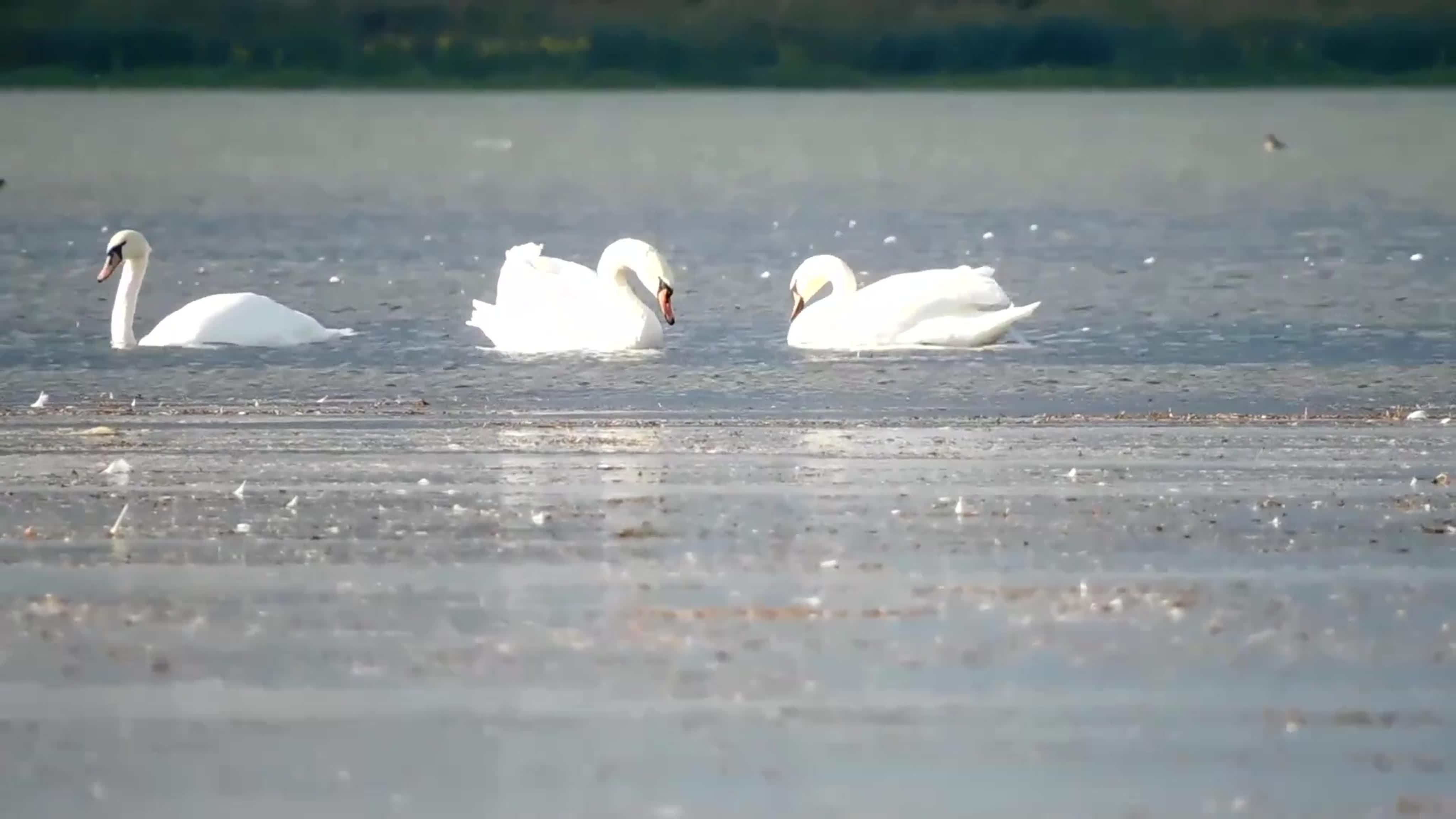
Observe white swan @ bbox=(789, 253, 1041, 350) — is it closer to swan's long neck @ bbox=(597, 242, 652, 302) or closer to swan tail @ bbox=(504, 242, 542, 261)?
swan's long neck @ bbox=(597, 242, 652, 302)

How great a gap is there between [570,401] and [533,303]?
377 cm

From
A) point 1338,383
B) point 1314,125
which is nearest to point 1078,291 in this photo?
point 1338,383

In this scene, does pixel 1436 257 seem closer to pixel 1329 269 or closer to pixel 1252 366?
pixel 1329 269

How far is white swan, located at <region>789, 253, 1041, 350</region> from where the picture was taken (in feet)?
63.2

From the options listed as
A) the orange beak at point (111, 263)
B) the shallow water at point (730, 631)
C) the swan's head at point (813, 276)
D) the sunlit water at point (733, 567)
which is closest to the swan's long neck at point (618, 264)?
the sunlit water at point (733, 567)

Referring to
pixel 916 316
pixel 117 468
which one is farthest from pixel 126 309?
pixel 117 468

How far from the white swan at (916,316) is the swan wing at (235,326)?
330cm

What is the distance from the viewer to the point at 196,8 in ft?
396

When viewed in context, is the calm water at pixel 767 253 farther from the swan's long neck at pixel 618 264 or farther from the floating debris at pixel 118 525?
the floating debris at pixel 118 525

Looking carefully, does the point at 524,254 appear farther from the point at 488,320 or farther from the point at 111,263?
the point at 111,263

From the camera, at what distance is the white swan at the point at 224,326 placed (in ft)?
63.2

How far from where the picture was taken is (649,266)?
2031 cm

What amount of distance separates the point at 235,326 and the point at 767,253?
42.6 ft

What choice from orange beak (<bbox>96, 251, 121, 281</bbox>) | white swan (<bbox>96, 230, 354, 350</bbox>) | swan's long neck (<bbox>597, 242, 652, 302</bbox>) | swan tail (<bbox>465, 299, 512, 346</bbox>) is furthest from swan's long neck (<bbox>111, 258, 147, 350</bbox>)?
swan's long neck (<bbox>597, 242, 652, 302</bbox>)
